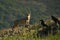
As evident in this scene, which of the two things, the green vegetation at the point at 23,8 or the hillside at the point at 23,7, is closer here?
the green vegetation at the point at 23,8

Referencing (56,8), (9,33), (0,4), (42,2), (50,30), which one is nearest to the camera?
(50,30)

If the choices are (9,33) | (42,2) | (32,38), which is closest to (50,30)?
(32,38)

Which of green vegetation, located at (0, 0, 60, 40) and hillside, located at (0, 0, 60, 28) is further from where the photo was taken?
hillside, located at (0, 0, 60, 28)

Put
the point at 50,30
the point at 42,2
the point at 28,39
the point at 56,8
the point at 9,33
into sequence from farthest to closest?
the point at 42,2 → the point at 56,8 → the point at 9,33 → the point at 50,30 → the point at 28,39

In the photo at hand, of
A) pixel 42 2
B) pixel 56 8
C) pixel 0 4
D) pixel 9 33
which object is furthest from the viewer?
pixel 0 4

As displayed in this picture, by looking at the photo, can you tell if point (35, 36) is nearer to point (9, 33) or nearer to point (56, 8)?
point (9, 33)

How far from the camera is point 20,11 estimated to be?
127 feet

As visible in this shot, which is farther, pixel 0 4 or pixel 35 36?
pixel 0 4

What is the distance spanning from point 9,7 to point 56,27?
1095 inches

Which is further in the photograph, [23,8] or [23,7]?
[23,7]

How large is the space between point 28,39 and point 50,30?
1.55 m

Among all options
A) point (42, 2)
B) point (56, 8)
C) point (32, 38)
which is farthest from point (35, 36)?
point (42, 2)

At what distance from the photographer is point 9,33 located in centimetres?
1360

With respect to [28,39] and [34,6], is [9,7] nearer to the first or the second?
[34,6]
